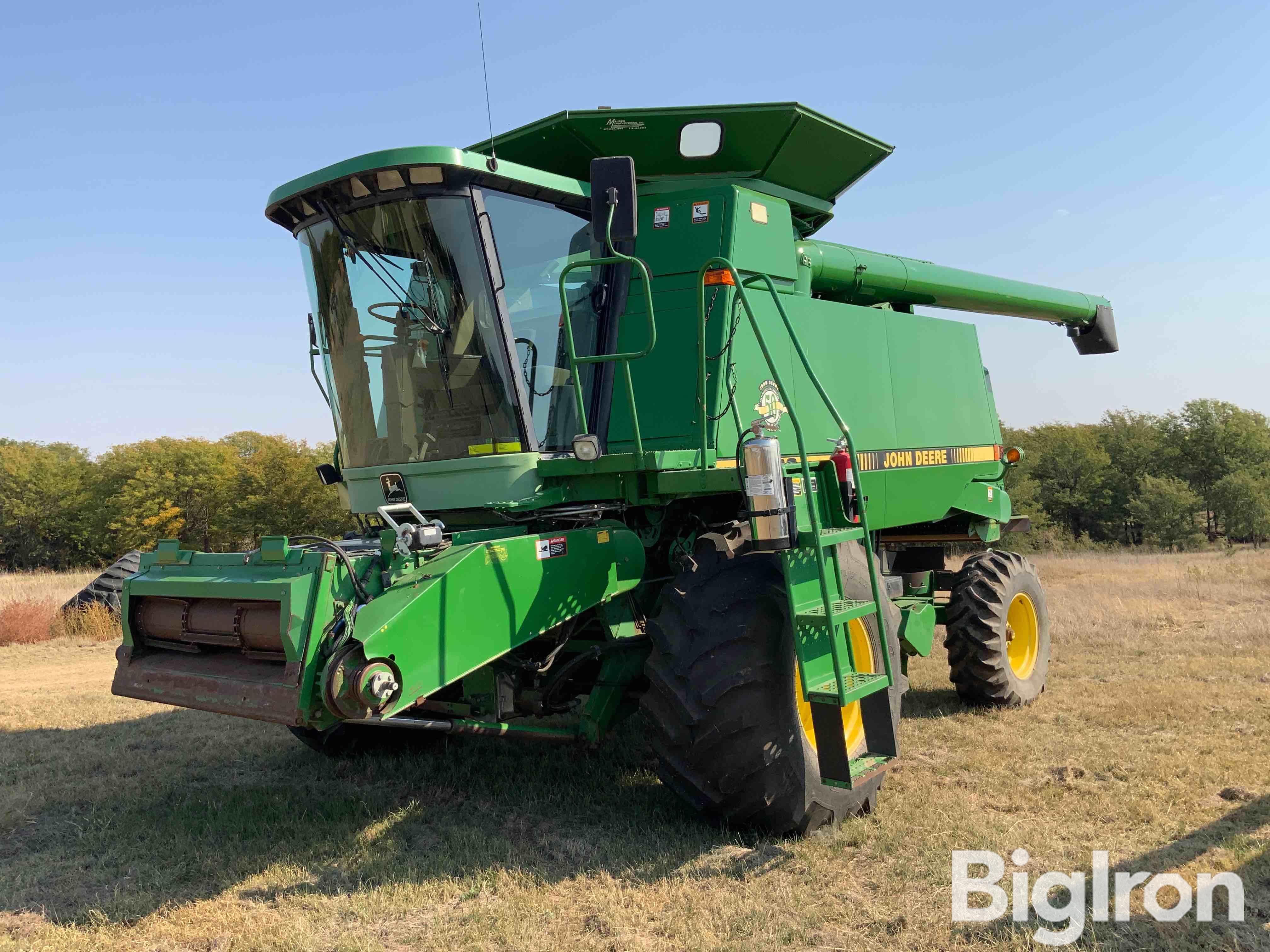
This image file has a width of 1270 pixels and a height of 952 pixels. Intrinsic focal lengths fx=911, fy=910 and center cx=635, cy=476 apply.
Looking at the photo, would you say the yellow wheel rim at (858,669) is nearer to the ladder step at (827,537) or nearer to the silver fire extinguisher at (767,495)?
the ladder step at (827,537)

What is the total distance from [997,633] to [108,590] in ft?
38.1

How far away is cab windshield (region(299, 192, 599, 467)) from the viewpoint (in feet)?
14.0

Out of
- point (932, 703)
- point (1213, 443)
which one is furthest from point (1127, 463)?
point (932, 703)

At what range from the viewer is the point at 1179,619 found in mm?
10148

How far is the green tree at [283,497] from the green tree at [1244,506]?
41.5 metres

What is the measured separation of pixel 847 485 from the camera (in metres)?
4.60

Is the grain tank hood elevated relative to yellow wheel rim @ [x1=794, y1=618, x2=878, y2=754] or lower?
elevated

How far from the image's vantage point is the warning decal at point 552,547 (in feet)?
13.0

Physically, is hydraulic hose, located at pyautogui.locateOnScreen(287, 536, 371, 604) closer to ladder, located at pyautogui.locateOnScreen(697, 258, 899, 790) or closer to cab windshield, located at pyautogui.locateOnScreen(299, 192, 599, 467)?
cab windshield, located at pyautogui.locateOnScreen(299, 192, 599, 467)

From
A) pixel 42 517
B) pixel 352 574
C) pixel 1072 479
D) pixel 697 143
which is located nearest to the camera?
pixel 352 574

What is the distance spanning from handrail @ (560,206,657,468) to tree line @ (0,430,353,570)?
2612cm

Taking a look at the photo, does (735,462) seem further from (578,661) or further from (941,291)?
(941,291)

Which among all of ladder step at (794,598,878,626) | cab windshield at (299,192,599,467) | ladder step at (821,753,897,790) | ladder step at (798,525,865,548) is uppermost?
cab windshield at (299,192,599,467)

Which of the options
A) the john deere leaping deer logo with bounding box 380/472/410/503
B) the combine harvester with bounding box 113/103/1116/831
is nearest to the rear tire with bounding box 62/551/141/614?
the combine harvester with bounding box 113/103/1116/831
